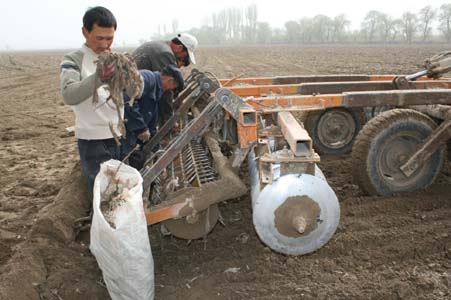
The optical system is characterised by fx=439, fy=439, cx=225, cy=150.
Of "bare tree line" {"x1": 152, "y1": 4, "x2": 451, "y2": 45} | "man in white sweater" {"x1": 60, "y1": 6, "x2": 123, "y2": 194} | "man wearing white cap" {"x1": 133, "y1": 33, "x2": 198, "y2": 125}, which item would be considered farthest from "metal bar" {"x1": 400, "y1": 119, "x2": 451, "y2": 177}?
"bare tree line" {"x1": 152, "y1": 4, "x2": 451, "y2": 45}

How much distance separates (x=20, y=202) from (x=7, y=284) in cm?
202

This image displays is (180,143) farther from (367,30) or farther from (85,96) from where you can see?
(367,30)

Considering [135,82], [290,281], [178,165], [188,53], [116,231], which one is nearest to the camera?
[116,231]

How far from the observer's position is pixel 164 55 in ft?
15.1

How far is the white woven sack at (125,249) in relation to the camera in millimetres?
2434

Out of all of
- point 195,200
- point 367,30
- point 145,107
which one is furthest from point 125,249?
point 367,30

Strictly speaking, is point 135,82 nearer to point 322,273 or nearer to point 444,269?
point 322,273

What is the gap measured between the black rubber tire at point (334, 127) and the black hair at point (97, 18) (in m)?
3.22

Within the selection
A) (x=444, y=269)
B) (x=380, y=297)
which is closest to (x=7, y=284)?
(x=380, y=297)

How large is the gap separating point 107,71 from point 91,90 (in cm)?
20

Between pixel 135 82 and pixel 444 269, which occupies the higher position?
pixel 135 82

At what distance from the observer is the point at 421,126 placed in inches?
156

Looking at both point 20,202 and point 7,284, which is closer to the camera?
point 7,284

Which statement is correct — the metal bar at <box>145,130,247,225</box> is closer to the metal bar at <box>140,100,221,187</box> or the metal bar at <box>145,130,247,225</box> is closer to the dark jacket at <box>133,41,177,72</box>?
the metal bar at <box>140,100,221,187</box>
